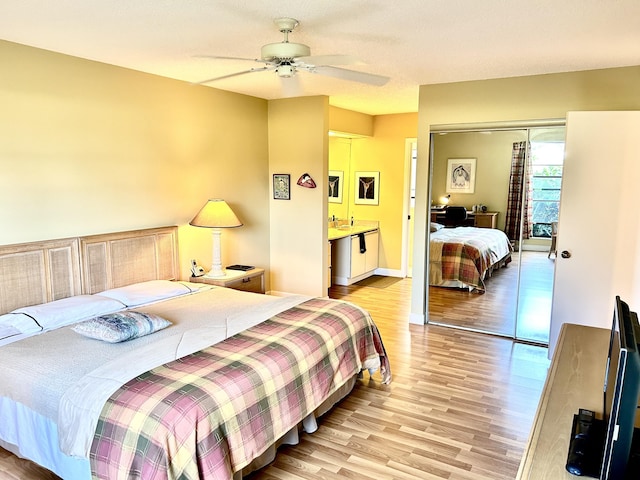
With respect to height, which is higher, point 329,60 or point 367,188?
point 329,60

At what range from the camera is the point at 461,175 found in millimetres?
4797

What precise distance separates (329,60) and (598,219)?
2.67 m

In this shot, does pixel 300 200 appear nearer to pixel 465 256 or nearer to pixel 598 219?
pixel 465 256

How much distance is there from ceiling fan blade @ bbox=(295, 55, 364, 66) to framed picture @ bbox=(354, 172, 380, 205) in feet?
15.3

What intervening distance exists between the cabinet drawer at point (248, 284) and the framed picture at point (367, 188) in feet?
9.64

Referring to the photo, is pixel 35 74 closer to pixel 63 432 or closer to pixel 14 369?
pixel 14 369

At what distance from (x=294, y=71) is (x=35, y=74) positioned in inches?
79.1

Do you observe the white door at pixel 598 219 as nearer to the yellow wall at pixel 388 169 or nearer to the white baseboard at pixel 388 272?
the yellow wall at pixel 388 169

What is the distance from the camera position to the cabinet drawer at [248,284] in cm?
463

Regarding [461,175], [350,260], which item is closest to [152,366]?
[461,175]

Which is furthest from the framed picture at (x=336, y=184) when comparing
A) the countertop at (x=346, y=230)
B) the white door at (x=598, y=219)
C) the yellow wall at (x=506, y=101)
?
the white door at (x=598, y=219)

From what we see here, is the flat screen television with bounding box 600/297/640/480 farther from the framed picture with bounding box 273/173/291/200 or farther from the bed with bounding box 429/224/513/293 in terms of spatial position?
the framed picture with bounding box 273/173/291/200

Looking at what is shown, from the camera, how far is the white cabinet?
21.4ft

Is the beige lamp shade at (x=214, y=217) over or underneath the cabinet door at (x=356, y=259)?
over
